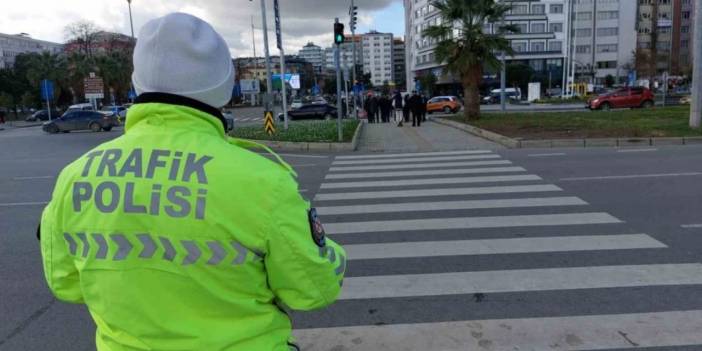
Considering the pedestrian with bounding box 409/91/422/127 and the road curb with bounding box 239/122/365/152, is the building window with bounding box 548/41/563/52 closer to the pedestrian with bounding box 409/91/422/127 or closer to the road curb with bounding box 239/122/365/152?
the pedestrian with bounding box 409/91/422/127

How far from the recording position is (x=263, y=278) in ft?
4.76

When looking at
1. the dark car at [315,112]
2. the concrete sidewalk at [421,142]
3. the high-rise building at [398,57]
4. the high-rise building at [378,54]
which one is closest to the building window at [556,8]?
the dark car at [315,112]

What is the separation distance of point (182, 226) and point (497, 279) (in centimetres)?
385

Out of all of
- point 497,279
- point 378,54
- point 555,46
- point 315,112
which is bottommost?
point 497,279

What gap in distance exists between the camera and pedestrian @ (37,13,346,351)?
1.33 m

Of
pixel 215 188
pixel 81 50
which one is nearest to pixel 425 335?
pixel 215 188

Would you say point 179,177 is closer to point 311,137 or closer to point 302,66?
point 311,137

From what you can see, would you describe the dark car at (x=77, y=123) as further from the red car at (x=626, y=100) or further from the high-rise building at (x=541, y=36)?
the high-rise building at (x=541, y=36)

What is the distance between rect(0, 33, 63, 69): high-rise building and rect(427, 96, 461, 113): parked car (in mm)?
103923

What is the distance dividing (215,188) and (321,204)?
6750 millimetres

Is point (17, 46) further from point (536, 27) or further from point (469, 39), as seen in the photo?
point (469, 39)

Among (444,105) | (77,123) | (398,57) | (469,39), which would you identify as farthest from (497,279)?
(398,57)

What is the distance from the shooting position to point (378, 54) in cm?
17825

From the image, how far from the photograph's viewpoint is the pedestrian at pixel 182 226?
1.33 m
